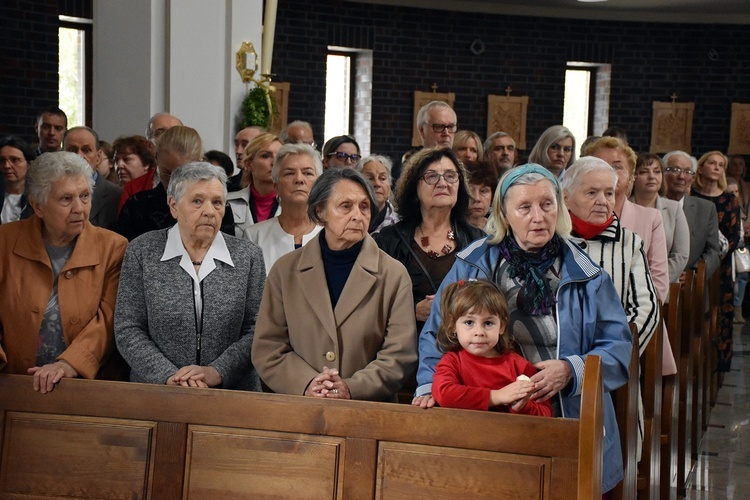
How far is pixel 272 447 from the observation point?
103 inches

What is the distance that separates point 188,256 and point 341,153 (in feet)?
7.51

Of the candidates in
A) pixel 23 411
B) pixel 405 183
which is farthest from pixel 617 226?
pixel 23 411

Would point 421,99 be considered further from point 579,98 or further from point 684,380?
point 684,380

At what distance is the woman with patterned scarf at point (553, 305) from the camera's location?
2854mm

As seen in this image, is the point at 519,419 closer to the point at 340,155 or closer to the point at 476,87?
the point at 340,155

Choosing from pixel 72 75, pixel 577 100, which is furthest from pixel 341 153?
pixel 577 100

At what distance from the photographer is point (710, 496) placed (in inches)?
195

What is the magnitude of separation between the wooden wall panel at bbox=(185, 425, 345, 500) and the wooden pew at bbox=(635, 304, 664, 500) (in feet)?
5.24

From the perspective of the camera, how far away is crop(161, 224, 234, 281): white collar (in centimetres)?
336

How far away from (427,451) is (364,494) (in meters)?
0.21

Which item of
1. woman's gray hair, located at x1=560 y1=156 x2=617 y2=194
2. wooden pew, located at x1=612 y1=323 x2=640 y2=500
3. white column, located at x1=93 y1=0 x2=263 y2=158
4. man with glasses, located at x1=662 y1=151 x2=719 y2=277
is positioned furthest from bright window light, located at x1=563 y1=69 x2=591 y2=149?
wooden pew, located at x1=612 y1=323 x2=640 y2=500

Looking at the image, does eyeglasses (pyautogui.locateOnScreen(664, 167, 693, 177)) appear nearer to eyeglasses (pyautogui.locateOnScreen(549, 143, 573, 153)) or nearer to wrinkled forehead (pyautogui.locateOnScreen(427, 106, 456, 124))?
eyeglasses (pyautogui.locateOnScreen(549, 143, 573, 153))

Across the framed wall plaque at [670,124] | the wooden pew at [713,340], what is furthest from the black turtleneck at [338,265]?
the framed wall plaque at [670,124]

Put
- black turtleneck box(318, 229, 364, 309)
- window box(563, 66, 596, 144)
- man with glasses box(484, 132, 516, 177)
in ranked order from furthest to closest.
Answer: window box(563, 66, 596, 144)
man with glasses box(484, 132, 516, 177)
black turtleneck box(318, 229, 364, 309)
